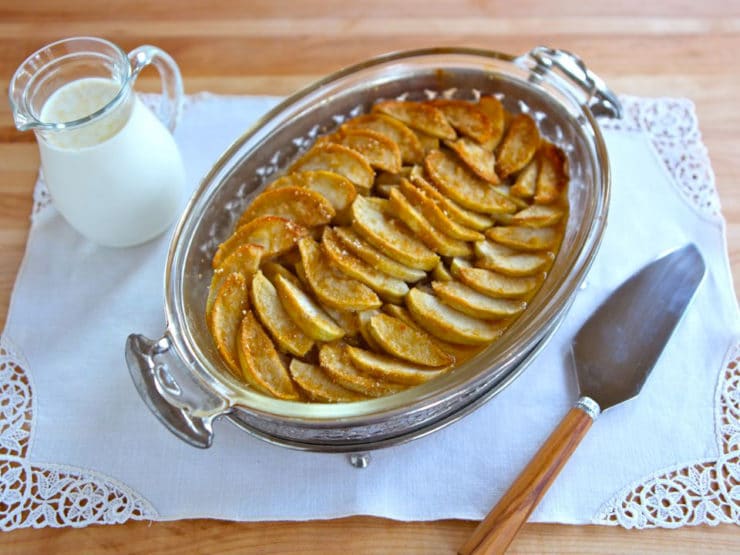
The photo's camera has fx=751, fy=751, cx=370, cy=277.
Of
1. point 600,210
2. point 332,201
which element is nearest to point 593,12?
point 600,210

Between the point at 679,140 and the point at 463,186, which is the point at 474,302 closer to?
the point at 463,186

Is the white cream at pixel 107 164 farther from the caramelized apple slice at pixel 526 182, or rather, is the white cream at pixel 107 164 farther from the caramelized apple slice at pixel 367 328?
the caramelized apple slice at pixel 526 182

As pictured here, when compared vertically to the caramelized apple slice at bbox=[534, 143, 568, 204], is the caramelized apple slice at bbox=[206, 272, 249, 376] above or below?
below

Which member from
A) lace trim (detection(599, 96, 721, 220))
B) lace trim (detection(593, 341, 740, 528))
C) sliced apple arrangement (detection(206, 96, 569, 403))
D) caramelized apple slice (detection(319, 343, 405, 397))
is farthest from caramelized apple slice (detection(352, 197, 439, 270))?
lace trim (detection(599, 96, 721, 220))

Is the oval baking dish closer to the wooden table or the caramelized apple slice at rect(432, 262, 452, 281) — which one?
the caramelized apple slice at rect(432, 262, 452, 281)

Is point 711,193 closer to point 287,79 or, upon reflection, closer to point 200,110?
Result: point 287,79

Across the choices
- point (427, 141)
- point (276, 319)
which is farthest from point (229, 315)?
point (427, 141)
